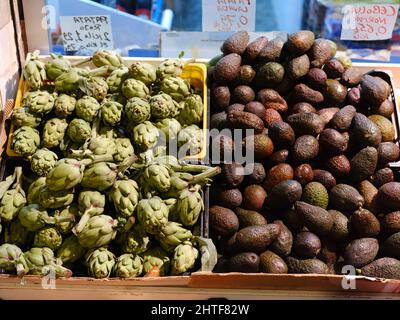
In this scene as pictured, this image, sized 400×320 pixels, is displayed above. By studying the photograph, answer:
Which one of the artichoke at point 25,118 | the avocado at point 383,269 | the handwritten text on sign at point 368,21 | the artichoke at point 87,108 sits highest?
the handwritten text on sign at point 368,21

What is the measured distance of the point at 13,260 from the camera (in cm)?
212

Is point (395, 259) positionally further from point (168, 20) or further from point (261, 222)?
point (168, 20)

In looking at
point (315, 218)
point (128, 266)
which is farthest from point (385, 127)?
point (128, 266)

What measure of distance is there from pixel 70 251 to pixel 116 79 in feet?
2.85

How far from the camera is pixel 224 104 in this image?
2607mm

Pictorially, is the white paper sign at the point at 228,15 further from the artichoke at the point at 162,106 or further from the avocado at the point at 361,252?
the avocado at the point at 361,252

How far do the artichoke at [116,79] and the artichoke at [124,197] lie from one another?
1.92ft

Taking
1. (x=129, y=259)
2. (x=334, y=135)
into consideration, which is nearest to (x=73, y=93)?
(x=129, y=259)

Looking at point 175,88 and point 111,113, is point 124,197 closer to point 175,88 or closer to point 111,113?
point 111,113

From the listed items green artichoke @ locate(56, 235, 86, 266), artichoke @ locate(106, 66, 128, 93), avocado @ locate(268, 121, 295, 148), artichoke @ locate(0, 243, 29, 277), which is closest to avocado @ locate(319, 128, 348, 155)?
avocado @ locate(268, 121, 295, 148)

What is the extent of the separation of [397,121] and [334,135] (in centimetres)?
45

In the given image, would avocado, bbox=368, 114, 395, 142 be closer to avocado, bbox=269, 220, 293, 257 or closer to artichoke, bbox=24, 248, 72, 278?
avocado, bbox=269, 220, 293, 257

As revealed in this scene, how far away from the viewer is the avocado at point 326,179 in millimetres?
2377

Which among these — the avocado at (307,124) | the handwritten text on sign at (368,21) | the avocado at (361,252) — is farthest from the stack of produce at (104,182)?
the handwritten text on sign at (368,21)
